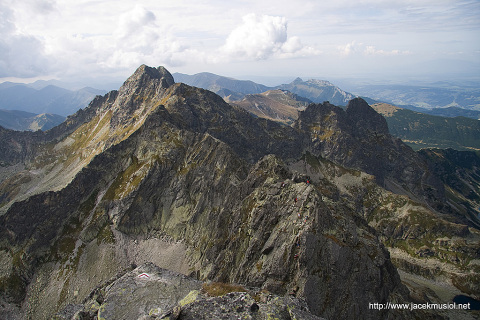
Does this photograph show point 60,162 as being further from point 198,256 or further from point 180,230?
point 198,256

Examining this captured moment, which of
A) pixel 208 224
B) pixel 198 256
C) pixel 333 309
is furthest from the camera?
pixel 208 224

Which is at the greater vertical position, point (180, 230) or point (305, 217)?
point (305, 217)

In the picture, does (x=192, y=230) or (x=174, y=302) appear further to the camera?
(x=192, y=230)

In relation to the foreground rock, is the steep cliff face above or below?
below

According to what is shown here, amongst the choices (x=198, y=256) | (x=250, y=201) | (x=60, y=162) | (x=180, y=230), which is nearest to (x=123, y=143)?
(x=180, y=230)

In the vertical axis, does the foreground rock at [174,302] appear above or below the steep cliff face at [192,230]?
above

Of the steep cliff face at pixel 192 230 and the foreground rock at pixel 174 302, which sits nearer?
the foreground rock at pixel 174 302

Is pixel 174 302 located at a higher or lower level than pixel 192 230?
higher

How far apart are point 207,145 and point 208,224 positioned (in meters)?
37.5

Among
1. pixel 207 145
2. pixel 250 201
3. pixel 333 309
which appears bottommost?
pixel 333 309

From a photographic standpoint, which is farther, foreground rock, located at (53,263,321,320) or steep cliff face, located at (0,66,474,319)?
steep cliff face, located at (0,66,474,319)

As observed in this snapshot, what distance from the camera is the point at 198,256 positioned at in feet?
283

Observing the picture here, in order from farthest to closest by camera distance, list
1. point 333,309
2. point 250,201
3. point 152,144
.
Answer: point 152,144 < point 250,201 < point 333,309

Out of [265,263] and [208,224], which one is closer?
[265,263]
